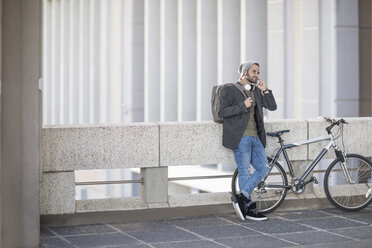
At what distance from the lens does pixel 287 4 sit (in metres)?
21.0

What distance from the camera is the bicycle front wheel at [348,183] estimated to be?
10586 mm

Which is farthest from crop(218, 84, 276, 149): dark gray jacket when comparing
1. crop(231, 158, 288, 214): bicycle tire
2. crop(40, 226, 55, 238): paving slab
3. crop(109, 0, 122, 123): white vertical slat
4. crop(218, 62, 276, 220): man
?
crop(109, 0, 122, 123): white vertical slat

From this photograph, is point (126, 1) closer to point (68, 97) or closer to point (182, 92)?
point (182, 92)

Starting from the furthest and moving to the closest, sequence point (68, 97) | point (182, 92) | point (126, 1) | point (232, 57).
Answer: point (68, 97), point (126, 1), point (182, 92), point (232, 57)

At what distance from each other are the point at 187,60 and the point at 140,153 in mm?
17383

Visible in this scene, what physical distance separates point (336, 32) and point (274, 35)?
2637 millimetres

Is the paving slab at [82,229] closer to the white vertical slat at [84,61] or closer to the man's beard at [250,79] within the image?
the man's beard at [250,79]

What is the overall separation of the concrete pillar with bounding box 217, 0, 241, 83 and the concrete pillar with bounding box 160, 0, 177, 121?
3.76 metres

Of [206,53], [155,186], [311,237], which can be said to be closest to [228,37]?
[206,53]

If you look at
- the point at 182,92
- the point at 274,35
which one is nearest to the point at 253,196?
the point at 274,35

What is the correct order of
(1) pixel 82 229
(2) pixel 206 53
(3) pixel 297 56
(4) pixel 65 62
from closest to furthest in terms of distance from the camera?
1. (1) pixel 82 229
2. (3) pixel 297 56
3. (2) pixel 206 53
4. (4) pixel 65 62

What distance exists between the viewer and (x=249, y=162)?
10031mm

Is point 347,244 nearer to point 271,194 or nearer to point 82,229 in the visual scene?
point 271,194

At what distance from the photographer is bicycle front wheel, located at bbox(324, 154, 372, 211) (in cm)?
1059
